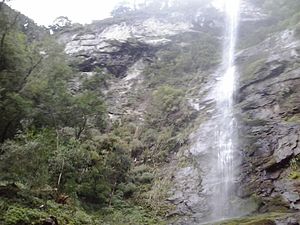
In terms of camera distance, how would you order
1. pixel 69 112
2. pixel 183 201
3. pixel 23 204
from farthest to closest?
pixel 69 112, pixel 183 201, pixel 23 204

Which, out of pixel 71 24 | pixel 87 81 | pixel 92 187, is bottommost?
pixel 92 187

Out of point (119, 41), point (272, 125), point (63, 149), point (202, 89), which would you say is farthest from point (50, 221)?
point (119, 41)

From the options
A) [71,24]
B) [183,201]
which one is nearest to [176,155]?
[183,201]

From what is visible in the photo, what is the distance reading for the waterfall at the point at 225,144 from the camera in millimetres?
12086

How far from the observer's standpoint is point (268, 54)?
20.0m

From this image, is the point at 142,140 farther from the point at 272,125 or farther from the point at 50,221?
the point at 50,221

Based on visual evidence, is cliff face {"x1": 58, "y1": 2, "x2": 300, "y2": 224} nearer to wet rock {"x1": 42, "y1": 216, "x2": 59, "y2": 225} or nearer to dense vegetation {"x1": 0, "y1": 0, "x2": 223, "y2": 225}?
dense vegetation {"x1": 0, "y1": 0, "x2": 223, "y2": 225}

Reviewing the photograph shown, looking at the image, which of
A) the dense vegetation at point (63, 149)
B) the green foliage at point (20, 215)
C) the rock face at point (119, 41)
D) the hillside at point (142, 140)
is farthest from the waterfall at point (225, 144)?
the rock face at point (119, 41)

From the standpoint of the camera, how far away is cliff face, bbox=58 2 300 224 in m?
12.1

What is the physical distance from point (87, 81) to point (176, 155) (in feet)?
16.4

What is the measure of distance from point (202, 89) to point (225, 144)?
6526 millimetres

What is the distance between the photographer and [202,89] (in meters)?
20.6

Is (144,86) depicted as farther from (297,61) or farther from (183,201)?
(183,201)

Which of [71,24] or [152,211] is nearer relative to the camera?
[152,211]
